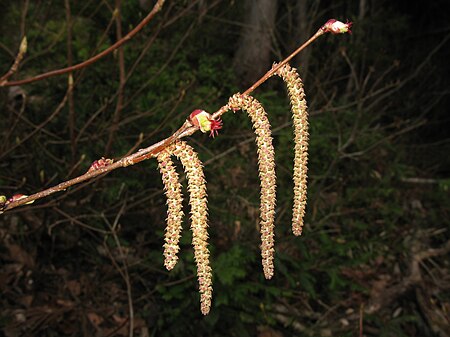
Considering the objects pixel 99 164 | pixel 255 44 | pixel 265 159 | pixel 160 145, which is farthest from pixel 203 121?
pixel 255 44

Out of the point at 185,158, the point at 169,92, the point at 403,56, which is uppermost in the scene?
the point at 185,158

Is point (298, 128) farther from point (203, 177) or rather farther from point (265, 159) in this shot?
point (203, 177)

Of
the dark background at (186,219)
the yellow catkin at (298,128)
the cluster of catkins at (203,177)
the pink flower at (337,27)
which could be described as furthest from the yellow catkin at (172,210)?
the dark background at (186,219)

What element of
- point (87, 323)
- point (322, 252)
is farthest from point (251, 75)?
point (87, 323)

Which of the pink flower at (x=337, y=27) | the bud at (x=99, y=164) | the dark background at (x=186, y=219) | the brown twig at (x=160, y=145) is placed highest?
the pink flower at (x=337, y=27)

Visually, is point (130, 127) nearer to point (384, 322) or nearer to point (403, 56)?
point (384, 322)

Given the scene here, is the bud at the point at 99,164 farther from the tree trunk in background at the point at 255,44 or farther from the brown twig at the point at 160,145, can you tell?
the tree trunk in background at the point at 255,44

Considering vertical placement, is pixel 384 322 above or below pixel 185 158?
below

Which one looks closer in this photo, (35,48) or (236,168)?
(236,168)
